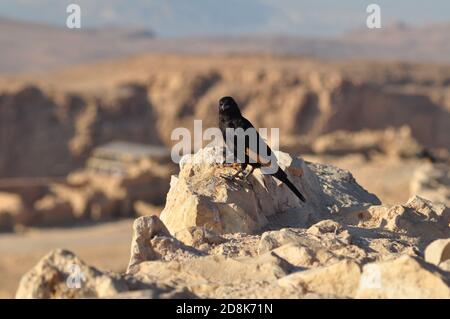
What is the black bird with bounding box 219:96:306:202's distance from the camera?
6.06 m

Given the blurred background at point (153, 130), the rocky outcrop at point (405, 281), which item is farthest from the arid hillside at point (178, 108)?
the rocky outcrop at point (405, 281)

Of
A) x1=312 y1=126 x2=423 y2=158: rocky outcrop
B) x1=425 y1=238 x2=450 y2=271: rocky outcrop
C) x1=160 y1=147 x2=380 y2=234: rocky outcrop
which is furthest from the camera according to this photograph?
x1=312 y1=126 x2=423 y2=158: rocky outcrop

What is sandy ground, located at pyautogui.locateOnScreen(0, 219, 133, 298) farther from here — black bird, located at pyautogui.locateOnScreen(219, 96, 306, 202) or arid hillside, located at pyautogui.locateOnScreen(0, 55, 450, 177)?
arid hillside, located at pyautogui.locateOnScreen(0, 55, 450, 177)

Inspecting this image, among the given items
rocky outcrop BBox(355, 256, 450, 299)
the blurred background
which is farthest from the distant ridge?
rocky outcrop BBox(355, 256, 450, 299)

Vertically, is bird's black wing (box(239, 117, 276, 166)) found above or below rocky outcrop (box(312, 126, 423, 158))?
above

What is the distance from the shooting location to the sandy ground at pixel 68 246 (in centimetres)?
2111

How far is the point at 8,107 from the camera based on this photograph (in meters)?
46.8

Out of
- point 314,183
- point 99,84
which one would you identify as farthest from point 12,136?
point 314,183

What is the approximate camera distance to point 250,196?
5.86m

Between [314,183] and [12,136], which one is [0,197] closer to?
[12,136]

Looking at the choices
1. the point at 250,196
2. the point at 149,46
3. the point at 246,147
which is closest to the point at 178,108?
the point at 246,147

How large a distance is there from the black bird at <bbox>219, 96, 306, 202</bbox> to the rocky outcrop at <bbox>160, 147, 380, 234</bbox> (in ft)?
0.36

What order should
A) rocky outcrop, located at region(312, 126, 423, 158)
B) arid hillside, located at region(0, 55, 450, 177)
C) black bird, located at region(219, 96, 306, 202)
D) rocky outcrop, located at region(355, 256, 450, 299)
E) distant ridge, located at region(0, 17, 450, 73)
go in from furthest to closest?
1. distant ridge, located at region(0, 17, 450, 73)
2. arid hillside, located at region(0, 55, 450, 177)
3. rocky outcrop, located at region(312, 126, 423, 158)
4. black bird, located at region(219, 96, 306, 202)
5. rocky outcrop, located at region(355, 256, 450, 299)
